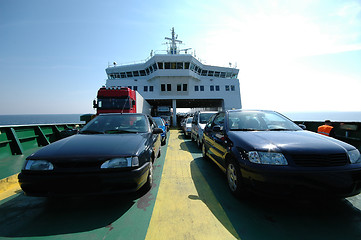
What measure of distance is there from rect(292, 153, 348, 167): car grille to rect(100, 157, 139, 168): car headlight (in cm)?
228

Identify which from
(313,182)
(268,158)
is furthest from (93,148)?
(313,182)

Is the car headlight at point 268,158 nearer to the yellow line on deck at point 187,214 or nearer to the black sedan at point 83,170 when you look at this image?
the yellow line on deck at point 187,214

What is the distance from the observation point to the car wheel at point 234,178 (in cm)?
241

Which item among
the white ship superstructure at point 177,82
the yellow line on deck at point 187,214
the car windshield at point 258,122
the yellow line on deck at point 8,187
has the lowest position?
the yellow line on deck at point 187,214

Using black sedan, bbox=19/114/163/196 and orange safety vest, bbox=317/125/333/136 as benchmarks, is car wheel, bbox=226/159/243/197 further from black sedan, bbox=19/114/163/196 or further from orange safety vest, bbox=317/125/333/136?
orange safety vest, bbox=317/125/333/136

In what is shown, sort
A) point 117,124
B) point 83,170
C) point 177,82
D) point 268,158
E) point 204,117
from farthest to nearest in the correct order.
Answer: point 177,82 → point 204,117 → point 117,124 → point 268,158 → point 83,170

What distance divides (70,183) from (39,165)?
1.77ft

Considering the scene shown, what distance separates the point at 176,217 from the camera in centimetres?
212

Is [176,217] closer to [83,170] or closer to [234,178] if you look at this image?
[234,178]

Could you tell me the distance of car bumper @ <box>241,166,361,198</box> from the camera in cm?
191

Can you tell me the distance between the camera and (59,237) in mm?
1754

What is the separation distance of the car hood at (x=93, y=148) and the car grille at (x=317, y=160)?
2.34m

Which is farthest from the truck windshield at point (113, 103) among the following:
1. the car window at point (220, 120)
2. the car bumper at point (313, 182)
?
the car bumper at point (313, 182)

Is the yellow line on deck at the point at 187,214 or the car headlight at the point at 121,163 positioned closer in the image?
the yellow line on deck at the point at 187,214
